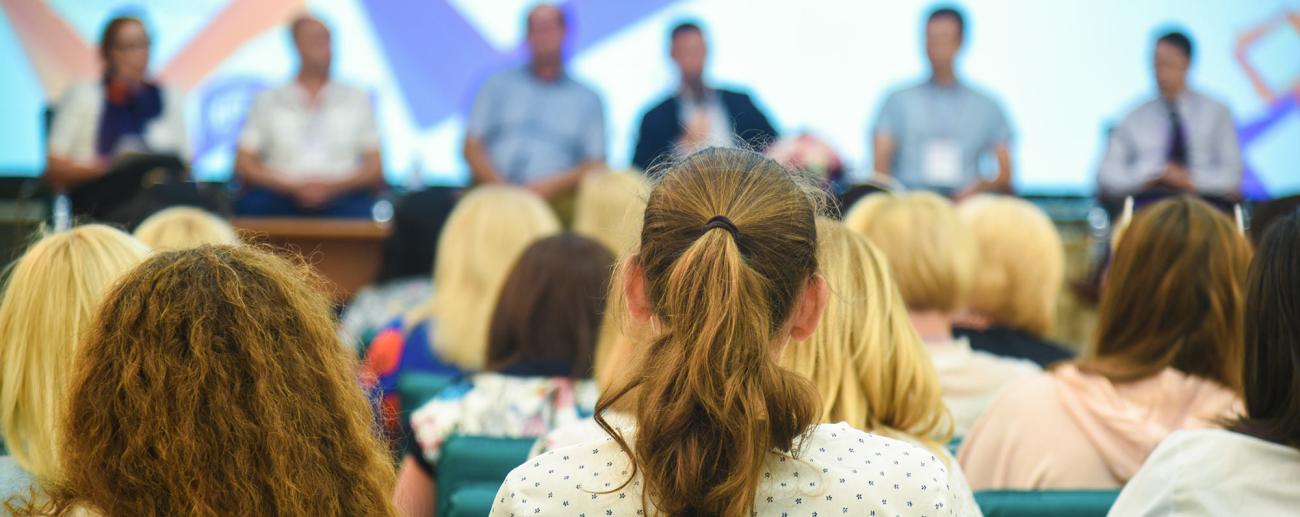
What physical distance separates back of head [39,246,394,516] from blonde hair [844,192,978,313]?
159 centimetres

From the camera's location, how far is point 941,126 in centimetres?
678

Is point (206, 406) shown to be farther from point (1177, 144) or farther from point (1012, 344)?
point (1177, 144)

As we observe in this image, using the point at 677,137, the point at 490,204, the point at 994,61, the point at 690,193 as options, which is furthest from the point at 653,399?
the point at 994,61

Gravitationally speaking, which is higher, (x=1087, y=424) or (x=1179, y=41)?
(x=1179, y=41)

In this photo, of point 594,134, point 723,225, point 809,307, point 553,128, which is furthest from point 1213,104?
point 723,225

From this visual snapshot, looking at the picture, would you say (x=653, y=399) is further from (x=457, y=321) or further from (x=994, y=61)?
(x=994, y=61)

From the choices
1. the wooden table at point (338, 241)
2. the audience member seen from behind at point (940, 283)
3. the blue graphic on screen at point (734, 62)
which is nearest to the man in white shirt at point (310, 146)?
the wooden table at point (338, 241)

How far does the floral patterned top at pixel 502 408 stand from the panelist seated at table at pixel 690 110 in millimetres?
3860

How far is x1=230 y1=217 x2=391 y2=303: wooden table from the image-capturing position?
618 cm

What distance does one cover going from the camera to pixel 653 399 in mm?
1290

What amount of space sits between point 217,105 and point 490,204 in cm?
419

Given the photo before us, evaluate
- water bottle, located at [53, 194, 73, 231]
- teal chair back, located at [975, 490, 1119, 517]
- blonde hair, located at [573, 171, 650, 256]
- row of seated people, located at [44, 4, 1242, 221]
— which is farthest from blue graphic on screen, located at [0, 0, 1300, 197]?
teal chair back, located at [975, 490, 1119, 517]

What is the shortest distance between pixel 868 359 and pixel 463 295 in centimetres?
183

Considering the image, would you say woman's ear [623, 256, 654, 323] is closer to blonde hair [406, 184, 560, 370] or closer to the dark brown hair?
blonde hair [406, 184, 560, 370]
